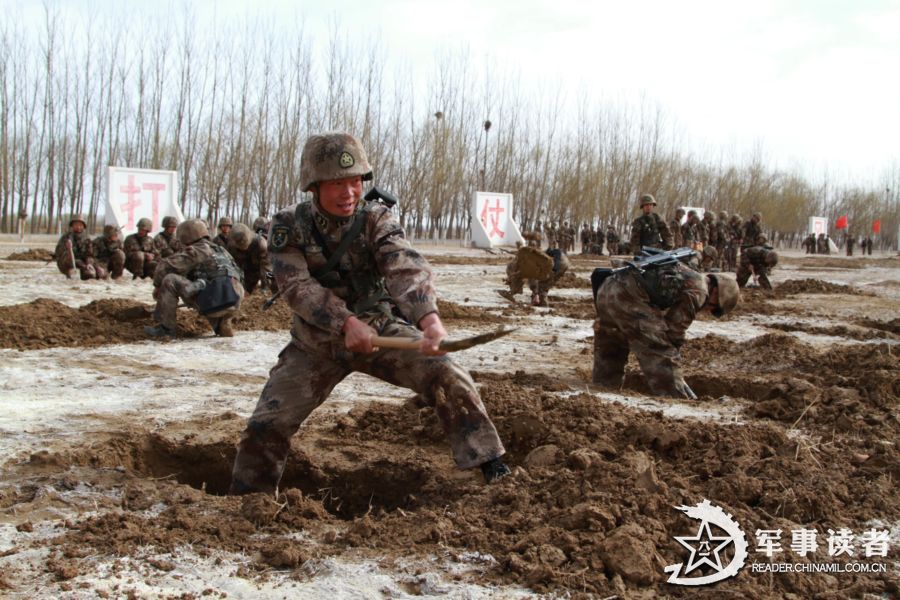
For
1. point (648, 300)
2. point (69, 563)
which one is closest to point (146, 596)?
point (69, 563)

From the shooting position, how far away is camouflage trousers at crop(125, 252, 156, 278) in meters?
12.7

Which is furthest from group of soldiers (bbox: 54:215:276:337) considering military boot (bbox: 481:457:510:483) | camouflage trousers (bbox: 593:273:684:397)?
camouflage trousers (bbox: 593:273:684:397)

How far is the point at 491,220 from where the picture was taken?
101 ft

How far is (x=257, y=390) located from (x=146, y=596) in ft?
10.5

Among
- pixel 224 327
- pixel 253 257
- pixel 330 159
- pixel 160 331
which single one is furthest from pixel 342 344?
pixel 253 257

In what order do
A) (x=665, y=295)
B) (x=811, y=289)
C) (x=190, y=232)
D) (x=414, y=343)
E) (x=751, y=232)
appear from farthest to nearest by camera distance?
(x=751, y=232) < (x=811, y=289) < (x=190, y=232) < (x=665, y=295) < (x=414, y=343)

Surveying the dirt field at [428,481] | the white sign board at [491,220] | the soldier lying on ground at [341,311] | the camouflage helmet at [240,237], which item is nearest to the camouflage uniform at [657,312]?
the dirt field at [428,481]

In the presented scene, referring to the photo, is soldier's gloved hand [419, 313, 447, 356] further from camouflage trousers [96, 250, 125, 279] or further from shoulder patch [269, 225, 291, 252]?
camouflage trousers [96, 250, 125, 279]

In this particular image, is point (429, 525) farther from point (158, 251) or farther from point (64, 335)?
point (158, 251)

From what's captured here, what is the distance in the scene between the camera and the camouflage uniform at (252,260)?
10.5 meters

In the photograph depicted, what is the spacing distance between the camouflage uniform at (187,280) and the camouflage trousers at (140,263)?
5247 millimetres

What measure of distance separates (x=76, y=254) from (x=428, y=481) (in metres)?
10.7

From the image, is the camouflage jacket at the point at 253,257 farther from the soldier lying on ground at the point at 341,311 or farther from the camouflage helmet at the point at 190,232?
the soldier lying on ground at the point at 341,311

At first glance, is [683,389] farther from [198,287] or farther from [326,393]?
[198,287]
